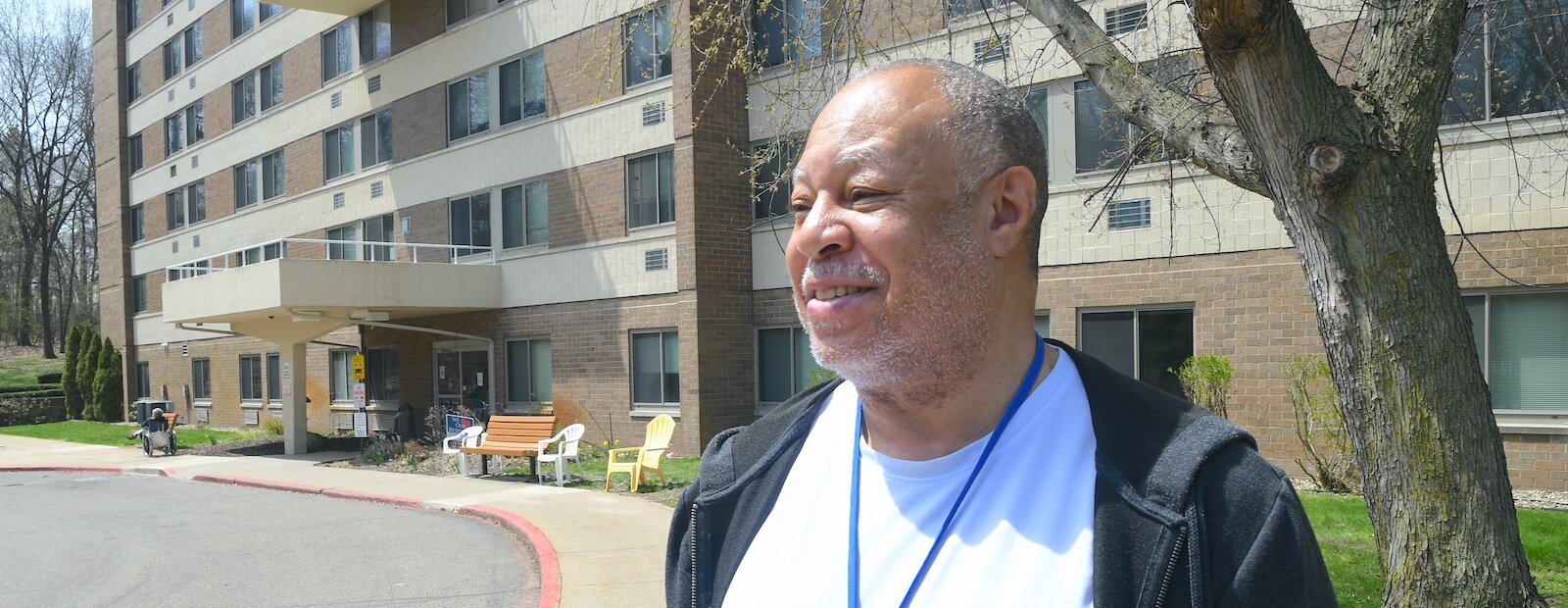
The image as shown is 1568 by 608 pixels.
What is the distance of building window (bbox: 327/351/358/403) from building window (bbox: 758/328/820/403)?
44.3 ft

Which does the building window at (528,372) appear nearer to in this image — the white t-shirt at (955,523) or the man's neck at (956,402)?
the white t-shirt at (955,523)

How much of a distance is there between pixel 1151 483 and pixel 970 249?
449 mm

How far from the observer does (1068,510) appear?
1.74m

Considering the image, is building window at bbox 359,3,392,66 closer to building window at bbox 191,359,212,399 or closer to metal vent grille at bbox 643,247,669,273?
metal vent grille at bbox 643,247,669,273

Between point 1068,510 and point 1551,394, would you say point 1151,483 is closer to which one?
point 1068,510

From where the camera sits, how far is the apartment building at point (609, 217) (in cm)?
1205

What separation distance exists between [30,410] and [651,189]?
33.1 meters

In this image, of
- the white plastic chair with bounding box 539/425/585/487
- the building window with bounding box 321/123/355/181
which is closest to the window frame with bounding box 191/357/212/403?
the building window with bounding box 321/123/355/181

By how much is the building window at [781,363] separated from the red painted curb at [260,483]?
7.16 m

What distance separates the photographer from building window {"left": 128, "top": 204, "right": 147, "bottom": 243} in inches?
1545

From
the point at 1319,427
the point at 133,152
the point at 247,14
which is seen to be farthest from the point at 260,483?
the point at 133,152

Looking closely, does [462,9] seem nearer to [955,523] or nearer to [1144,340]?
[1144,340]

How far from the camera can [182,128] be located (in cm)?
A: 3666

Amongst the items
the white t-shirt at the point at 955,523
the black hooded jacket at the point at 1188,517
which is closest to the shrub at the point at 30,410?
the white t-shirt at the point at 955,523
